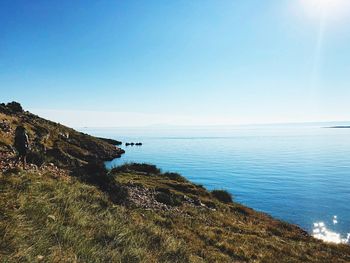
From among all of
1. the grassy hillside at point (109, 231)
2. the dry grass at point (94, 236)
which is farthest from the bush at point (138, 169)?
the dry grass at point (94, 236)

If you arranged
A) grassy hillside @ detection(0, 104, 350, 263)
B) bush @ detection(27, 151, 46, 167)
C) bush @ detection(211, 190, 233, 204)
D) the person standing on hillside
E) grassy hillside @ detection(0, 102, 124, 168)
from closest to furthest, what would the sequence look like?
1. grassy hillside @ detection(0, 104, 350, 263)
2. the person standing on hillside
3. bush @ detection(27, 151, 46, 167)
4. grassy hillside @ detection(0, 102, 124, 168)
5. bush @ detection(211, 190, 233, 204)

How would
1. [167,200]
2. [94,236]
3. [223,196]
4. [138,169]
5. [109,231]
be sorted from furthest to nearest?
[138,169]
[223,196]
[167,200]
[109,231]
[94,236]

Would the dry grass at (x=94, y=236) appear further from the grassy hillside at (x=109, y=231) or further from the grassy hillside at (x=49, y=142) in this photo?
the grassy hillside at (x=49, y=142)

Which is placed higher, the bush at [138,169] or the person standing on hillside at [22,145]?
the person standing on hillside at [22,145]

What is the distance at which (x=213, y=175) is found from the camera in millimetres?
69125

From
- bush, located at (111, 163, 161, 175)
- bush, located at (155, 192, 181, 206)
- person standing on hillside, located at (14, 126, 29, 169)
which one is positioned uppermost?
person standing on hillside, located at (14, 126, 29, 169)

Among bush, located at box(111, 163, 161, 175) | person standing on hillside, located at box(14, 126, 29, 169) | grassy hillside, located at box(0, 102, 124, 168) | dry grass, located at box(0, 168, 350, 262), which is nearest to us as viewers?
dry grass, located at box(0, 168, 350, 262)

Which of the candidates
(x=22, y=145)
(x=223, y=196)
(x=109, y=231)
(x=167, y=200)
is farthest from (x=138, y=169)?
(x=109, y=231)

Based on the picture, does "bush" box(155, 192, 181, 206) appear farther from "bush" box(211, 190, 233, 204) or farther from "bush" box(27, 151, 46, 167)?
"bush" box(211, 190, 233, 204)

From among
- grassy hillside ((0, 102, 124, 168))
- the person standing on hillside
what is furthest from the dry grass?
grassy hillside ((0, 102, 124, 168))

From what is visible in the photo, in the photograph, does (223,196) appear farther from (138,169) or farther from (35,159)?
(35,159)

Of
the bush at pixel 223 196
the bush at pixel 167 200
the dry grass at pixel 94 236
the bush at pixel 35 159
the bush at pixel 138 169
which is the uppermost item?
the bush at pixel 35 159

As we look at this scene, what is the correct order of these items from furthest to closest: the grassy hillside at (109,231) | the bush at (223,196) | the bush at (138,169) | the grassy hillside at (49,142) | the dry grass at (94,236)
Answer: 1. the bush at (138,169)
2. the bush at (223,196)
3. the grassy hillside at (49,142)
4. the grassy hillside at (109,231)
5. the dry grass at (94,236)

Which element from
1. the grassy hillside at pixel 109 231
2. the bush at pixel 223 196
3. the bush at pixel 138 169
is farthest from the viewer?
the bush at pixel 138 169
